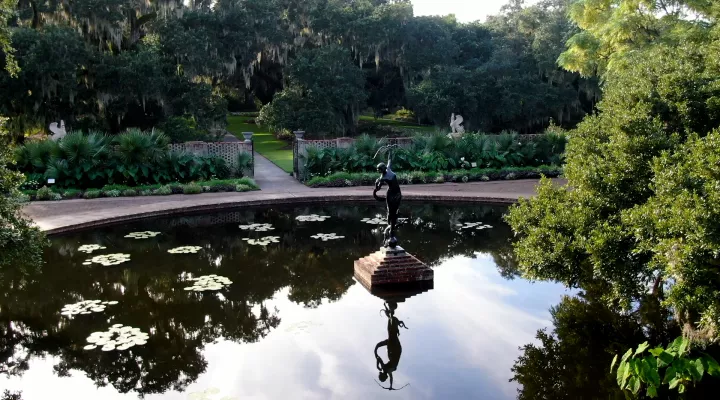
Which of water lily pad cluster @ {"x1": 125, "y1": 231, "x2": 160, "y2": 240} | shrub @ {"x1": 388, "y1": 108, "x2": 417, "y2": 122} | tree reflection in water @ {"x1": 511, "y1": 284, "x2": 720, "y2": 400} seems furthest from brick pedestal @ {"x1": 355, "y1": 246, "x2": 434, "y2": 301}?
shrub @ {"x1": 388, "y1": 108, "x2": 417, "y2": 122}

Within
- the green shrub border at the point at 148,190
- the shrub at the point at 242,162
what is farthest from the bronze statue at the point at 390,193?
the shrub at the point at 242,162

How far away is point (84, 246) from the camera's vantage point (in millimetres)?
12750

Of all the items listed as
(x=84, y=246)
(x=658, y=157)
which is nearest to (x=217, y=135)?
(x=84, y=246)

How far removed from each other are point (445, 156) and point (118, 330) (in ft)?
52.6

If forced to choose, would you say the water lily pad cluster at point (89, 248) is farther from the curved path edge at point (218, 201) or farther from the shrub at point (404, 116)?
the shrub at point (404, 116)

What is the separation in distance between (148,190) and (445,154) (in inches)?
400

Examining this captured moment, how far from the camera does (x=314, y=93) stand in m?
33.0

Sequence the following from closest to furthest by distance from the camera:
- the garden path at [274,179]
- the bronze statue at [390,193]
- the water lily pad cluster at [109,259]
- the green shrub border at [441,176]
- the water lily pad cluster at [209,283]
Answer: the bronze statue at [390,193] < the water lily pad cluster at [209,283] < the water lily pad cluster at [109,259] < the garden path at [274,179] < the green shrub border at [441,176]

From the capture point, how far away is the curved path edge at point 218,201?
1496cm

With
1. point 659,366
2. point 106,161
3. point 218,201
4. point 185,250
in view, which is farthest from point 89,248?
point 659,366

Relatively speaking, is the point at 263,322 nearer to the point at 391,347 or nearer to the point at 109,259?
the point at 391,347

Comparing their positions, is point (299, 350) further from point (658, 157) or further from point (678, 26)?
point (678, 26)

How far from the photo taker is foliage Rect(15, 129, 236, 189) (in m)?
18.8

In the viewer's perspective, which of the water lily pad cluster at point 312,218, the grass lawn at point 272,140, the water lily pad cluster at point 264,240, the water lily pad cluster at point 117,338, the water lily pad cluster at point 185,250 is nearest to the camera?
the water lily pad cluster at point 117,338
